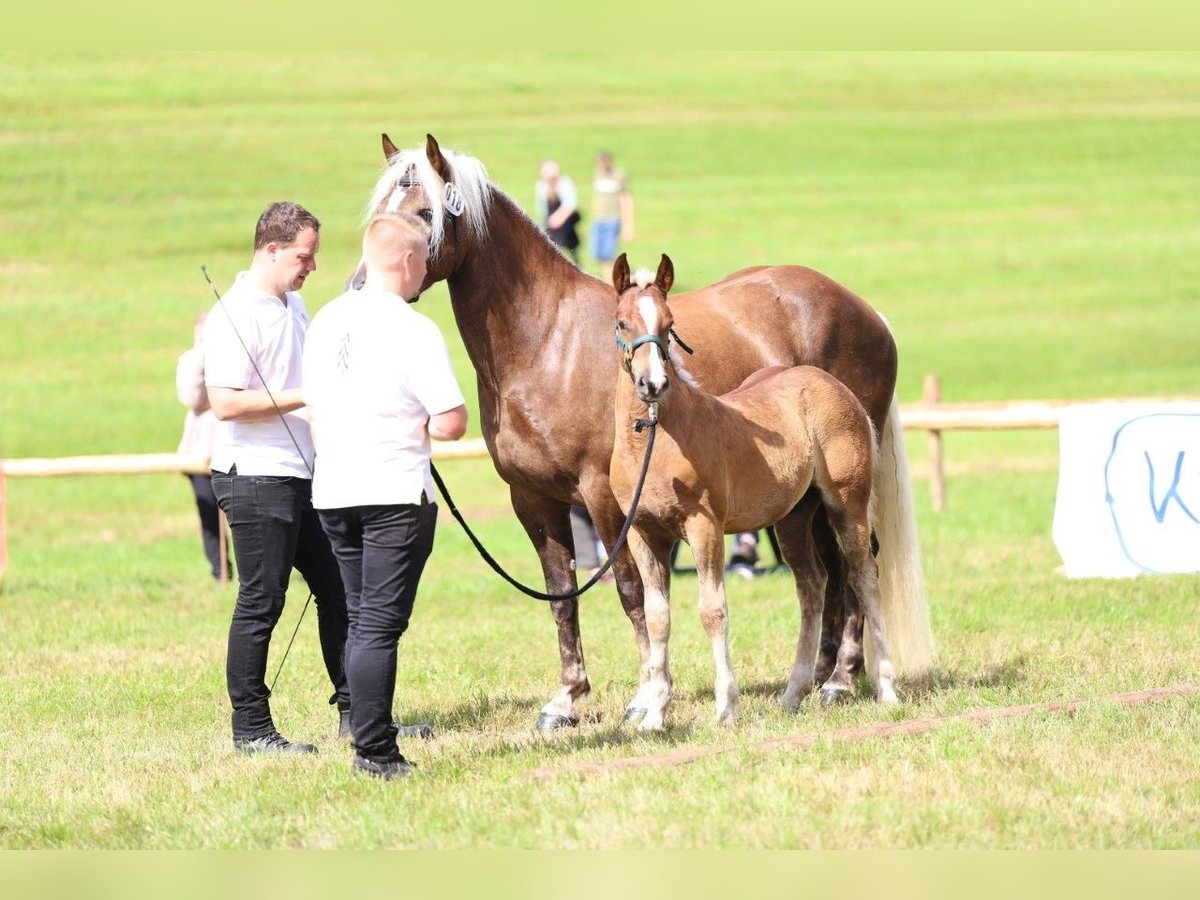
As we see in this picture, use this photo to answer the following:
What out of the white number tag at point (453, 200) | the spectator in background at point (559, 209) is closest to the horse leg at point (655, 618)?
the white number tag at point (453, 200)

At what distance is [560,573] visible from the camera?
7.43 meters

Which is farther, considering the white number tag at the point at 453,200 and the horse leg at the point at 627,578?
the horse leg at the point at 627,578

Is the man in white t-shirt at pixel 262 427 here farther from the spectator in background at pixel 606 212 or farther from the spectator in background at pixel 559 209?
the spectator in background at pixel 606 212

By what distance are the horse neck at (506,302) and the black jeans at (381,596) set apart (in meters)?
1.28

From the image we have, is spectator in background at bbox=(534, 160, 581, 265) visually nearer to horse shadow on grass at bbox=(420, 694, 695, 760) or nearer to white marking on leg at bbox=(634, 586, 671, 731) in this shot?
horse shadow on grass at bbox=(420, 694, 695, 760)

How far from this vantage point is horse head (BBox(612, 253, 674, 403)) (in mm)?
6113

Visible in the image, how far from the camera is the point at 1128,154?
4138cm

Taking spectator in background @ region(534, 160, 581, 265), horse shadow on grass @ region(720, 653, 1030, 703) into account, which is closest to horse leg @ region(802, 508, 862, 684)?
horse shadow on grass @ region(720, 653, 1030, 703)

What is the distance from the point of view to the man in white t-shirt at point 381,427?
576 centimetres

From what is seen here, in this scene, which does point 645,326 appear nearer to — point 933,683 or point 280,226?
point 280,226

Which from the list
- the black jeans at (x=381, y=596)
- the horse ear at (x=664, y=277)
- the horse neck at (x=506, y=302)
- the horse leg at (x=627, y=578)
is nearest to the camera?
the black jeans at (x=381, y=596)

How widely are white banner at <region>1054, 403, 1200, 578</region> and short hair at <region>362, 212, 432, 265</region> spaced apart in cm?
604

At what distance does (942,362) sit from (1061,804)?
21158mm

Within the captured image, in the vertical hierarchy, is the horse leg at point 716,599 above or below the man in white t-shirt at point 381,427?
below
